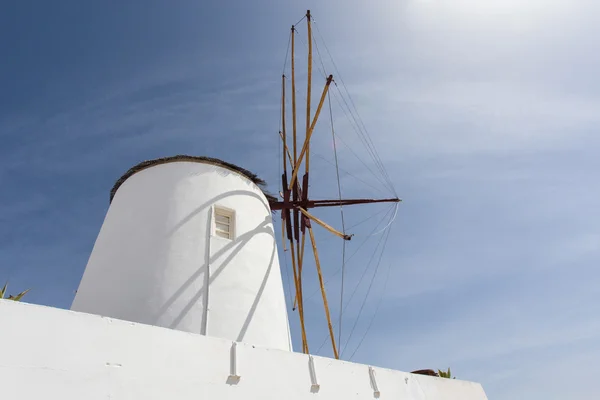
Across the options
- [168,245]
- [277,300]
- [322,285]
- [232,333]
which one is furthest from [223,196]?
[322,285]

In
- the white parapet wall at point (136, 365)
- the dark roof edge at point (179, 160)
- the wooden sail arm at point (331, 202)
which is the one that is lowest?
the white parapet wall at point (136, 365)

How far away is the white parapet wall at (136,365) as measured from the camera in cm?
418

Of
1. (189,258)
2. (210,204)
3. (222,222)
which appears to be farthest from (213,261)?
(210,204)

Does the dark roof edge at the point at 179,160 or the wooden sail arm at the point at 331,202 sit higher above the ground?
the wooden sail arm at the point at 331,202

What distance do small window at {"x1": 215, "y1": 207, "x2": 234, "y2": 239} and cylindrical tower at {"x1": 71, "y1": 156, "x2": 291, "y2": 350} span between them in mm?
20

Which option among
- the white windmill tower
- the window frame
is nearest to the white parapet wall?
the white windmill tower

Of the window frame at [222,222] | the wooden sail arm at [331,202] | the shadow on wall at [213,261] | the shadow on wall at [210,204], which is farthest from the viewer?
the wooden sail arm at [331,202]

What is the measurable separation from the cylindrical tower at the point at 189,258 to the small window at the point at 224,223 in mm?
20

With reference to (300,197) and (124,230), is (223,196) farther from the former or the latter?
(300,197)

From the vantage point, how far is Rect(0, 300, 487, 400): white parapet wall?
4180 millimetres

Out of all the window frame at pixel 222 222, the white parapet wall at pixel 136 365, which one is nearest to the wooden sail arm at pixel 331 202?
the window frame at pixel 222 222

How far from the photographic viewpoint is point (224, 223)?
8578 millimetres

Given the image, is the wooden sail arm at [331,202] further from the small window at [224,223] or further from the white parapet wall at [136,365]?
the white parapet wall at [136,365]

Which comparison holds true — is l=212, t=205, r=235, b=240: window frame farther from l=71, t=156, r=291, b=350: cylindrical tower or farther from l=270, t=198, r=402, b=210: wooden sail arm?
l=270, t=198, r=402, b=210: wooden sail arm
